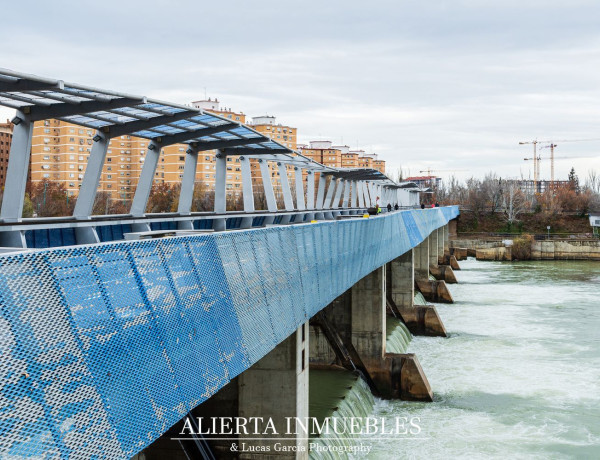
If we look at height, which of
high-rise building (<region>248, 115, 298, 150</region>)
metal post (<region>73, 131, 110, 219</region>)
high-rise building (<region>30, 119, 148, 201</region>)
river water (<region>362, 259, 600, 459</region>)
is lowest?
river water (<region>362, 259, 600, 459</region>)

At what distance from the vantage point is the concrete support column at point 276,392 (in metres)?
11.3

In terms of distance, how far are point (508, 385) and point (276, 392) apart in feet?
43.4

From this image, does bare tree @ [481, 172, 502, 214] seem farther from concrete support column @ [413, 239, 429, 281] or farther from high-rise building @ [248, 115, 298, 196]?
concrete support column @ [413, 239, 429, 281]

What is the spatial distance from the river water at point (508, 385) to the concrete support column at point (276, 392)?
5.47 meters

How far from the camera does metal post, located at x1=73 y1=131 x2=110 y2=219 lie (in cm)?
1228

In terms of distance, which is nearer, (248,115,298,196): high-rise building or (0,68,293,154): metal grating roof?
(0,68,293,154): metal grating roof

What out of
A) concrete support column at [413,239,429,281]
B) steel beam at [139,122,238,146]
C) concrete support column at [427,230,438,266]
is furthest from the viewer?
concrete support column at [427,230,438,266]

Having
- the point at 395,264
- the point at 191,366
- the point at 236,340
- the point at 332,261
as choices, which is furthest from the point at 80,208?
the point at 395,264

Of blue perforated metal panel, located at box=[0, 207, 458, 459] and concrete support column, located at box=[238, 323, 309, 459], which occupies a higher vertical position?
blue perforated metal panel, located at box=[0, 207, 458, 459]

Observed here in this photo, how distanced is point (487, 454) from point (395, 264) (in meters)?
18.3

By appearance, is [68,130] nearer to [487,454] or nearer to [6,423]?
[487,454]

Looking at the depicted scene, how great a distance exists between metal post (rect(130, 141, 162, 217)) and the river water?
26.7 ft

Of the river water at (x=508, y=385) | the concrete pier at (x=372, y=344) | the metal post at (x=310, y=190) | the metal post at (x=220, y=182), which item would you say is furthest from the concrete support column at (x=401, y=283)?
the metal post at (x=220, y=182)

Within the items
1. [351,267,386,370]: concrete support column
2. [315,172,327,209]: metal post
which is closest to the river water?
[351,267,386,370]: concrete support column
